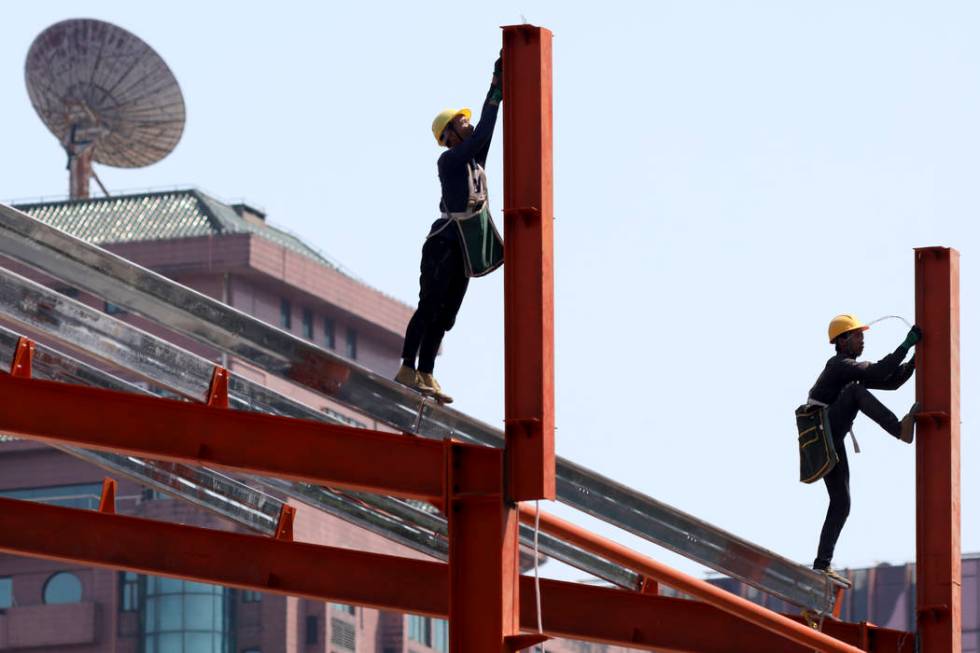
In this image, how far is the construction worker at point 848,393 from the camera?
19984 mm

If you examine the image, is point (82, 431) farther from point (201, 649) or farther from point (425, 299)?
point (201, 649)

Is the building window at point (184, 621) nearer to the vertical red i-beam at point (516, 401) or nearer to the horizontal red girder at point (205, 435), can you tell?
the horizontal red girder at point (205, 435)

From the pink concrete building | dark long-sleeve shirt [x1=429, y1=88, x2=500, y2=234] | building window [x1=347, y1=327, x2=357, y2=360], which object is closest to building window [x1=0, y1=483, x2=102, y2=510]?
the pink concrete building

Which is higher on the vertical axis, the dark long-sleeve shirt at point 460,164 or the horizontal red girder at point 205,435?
the dark long-sleeve shirt at point 460,164

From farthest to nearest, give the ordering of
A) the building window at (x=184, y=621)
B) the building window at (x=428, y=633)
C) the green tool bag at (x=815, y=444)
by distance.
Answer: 1. the building window at (x=428, y=633)
2. the building window at (x=184, y=621)
3. the green tool bag at (x=815, y=444)

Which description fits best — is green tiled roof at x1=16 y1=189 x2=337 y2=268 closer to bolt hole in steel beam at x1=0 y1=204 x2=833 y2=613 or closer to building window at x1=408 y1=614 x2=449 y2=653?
building window at x1=408 y1=614 x2=449 y2=653

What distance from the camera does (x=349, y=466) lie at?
16406 mm

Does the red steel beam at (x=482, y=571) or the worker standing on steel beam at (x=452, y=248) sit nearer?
the red steel beam at (x=482, y=571)

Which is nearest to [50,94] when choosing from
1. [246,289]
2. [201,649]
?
[246,289]

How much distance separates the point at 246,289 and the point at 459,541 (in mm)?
64319

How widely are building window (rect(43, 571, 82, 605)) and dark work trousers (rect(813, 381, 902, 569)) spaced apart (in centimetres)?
5709

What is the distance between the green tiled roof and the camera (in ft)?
263

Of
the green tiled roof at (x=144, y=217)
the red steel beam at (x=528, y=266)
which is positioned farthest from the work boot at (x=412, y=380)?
the green tiled roof at (x=144, y=217)

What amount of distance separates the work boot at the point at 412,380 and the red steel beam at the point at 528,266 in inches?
61.6
